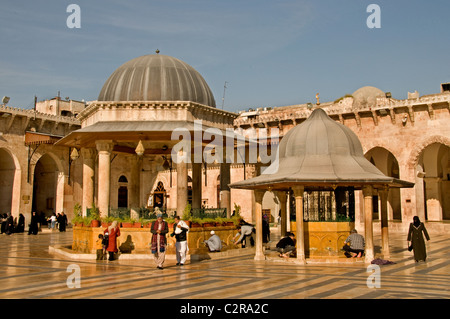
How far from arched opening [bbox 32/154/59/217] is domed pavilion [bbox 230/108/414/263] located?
76.6 ft

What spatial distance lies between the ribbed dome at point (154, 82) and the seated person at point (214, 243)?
466 cm

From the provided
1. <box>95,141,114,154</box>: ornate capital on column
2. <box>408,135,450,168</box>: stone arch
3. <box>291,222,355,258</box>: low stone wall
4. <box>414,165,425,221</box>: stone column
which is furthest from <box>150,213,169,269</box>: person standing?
<box>408,135,450,168</box>: stone arch

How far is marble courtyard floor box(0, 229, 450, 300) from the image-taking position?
24.7 feet

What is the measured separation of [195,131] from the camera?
1443 centimetres

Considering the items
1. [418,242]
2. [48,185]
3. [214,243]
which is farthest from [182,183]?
[48,185]

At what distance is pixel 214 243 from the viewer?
13.9 metres

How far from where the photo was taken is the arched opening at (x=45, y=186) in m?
32.8

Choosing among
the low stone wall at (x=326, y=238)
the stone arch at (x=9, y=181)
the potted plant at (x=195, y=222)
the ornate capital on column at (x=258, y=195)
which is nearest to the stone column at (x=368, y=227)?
the low stone wall at (x=326, y=238)
